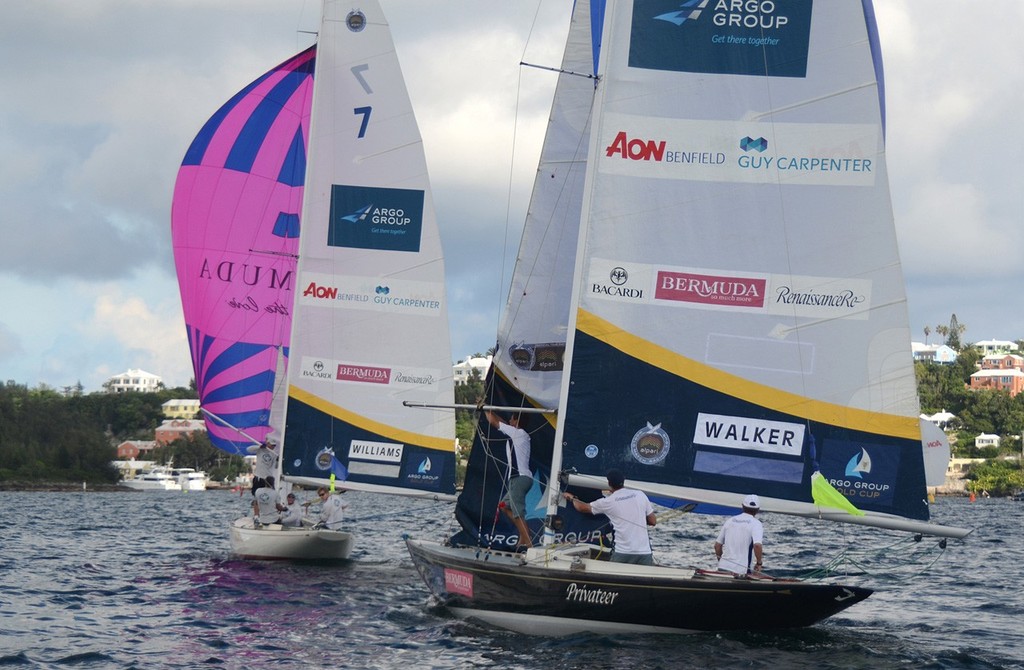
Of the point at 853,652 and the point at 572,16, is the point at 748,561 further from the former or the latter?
the point at 572,16

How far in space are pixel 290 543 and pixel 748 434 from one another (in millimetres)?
A: 10929

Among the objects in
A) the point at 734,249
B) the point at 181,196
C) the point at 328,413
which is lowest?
the point at 328,413

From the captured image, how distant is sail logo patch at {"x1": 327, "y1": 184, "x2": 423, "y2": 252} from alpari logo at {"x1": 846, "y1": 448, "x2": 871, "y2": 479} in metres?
11.3

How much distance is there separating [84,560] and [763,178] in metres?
15.5

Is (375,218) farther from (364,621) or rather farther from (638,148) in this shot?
(638,148)

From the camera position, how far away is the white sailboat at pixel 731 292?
537 inches

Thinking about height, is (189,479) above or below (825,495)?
below

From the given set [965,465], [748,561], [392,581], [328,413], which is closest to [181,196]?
[328,413]

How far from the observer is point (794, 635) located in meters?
13.7

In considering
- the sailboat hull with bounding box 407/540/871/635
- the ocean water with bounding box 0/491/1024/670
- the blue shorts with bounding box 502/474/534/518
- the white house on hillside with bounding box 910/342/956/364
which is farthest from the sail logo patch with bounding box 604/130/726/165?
the white house on hillside with bounding box 910/342/956/364

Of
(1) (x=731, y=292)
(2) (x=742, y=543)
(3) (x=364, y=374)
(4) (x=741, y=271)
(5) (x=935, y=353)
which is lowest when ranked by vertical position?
(2) (x=742, y=543)

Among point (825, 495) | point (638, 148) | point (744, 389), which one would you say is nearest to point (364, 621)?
point (744, 389)

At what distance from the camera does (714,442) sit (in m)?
13.9

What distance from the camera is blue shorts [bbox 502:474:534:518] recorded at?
53.9 feet
